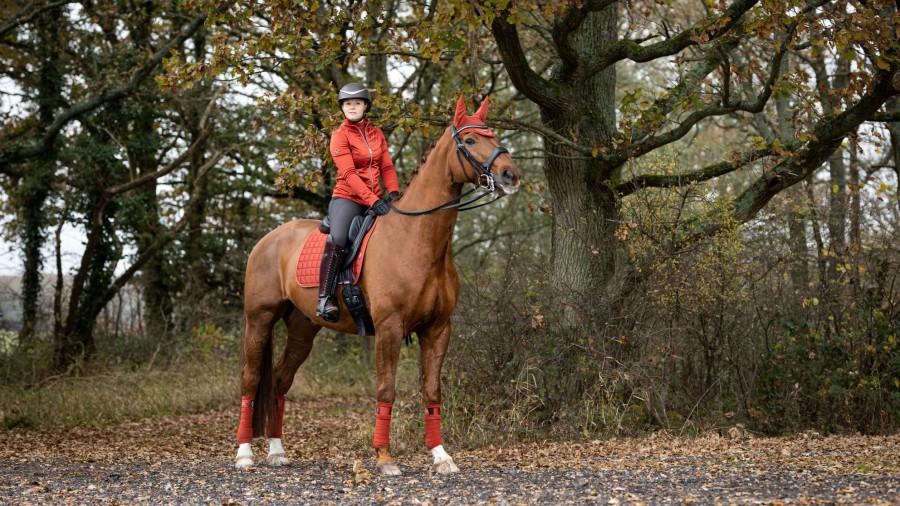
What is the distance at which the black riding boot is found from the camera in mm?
7668

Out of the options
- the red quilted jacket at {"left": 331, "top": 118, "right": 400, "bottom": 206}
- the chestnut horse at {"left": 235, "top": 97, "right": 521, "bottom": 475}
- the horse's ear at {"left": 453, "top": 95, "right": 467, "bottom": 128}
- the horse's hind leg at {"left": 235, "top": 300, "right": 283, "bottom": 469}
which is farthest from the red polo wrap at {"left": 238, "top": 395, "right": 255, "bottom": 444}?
the horse's ear at {"left": 453, "top": 95, "right": 467, "bottom": 128}

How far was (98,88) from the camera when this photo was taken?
16453 mm

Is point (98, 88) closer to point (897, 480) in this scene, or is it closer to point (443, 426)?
point (443, 426)

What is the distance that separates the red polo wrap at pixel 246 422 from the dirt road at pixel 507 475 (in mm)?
297

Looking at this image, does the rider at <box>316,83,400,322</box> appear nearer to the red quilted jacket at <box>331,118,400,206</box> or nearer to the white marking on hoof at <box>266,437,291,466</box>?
the red quilted jacket at <box>331,118,400,206</box>

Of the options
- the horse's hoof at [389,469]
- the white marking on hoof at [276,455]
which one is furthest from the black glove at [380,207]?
the white marking on hoof at [276,455]

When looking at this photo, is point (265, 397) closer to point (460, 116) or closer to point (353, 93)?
point (353, 93)

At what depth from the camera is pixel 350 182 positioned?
7715 millimetres

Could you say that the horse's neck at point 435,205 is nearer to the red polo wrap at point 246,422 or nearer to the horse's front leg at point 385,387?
the horse's front leg at point 385,387

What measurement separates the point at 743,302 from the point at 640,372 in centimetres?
145

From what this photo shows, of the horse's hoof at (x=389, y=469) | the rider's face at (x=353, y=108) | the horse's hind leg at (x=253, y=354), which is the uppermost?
the rider's face at (x=353, y=108)

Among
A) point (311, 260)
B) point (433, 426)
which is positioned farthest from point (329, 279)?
point (433, 426)

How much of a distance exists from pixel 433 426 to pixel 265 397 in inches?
74.4

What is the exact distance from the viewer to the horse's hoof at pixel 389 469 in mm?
7259
